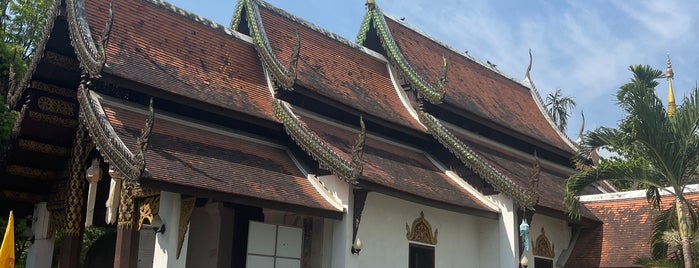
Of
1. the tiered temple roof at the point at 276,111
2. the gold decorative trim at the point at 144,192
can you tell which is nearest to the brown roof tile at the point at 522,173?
the tiered temple roof at the point at 276,111

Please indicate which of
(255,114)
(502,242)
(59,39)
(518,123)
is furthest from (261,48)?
(518,123)

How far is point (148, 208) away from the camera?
930 centimetres

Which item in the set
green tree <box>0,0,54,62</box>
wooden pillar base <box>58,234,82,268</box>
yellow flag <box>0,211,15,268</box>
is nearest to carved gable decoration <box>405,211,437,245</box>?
wooden pillar base <box>58,234,82,268</box>

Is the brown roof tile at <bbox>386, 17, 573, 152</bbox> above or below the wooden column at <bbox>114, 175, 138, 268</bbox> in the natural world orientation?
above

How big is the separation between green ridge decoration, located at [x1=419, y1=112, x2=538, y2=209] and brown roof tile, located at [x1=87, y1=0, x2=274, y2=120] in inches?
134

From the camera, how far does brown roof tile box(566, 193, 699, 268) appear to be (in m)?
13.5

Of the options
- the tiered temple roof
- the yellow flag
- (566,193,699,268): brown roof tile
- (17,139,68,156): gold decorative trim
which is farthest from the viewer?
(566,193,699,268): brown roof tile

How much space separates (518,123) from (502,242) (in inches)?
222

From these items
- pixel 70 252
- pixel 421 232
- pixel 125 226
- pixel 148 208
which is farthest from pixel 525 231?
pixel 70 252

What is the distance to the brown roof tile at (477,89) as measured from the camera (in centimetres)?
1678

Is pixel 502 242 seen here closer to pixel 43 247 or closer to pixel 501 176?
pixel 501 176

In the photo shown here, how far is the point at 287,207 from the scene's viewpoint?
1002 cm

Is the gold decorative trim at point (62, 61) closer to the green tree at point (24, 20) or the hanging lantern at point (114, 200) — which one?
the hanging lantern at point (114, 200)

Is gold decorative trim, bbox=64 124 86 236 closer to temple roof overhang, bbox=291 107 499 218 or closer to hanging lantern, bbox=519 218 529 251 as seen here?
temple roof overhang, bbox=291 107 499 218
